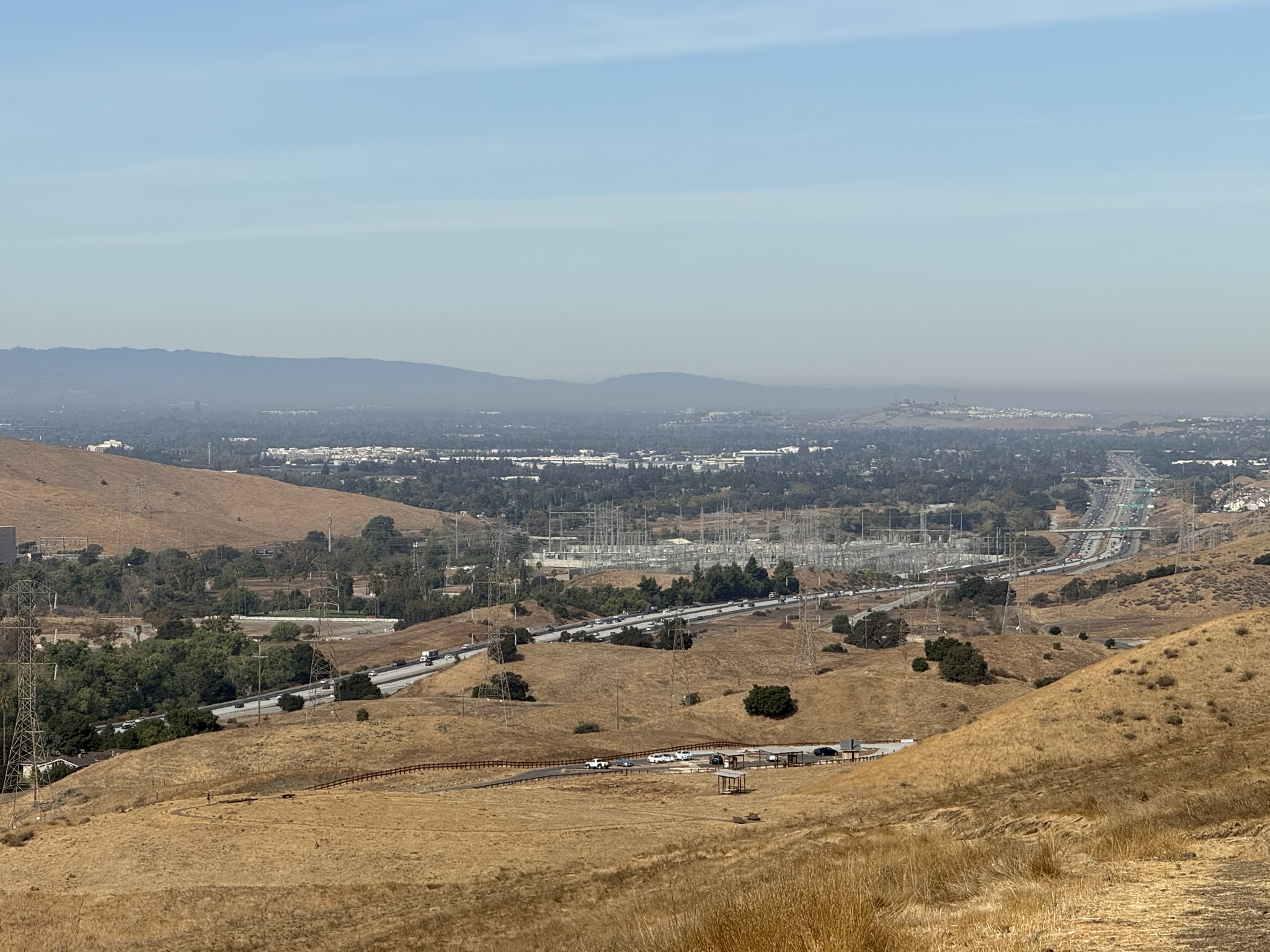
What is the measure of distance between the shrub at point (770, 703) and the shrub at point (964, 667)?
8740 mm

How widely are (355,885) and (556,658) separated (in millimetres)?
52054

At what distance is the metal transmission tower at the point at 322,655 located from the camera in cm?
7425

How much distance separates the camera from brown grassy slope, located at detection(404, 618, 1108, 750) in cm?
5797

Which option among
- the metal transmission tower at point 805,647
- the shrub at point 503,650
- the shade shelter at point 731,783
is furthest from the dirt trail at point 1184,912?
the metal transmission tower at point 805,647

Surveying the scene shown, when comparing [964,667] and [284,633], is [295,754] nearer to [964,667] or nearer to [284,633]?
[964,667]

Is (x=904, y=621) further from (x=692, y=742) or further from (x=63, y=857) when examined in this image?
(x=63, y=857)

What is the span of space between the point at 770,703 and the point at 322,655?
38.7 m

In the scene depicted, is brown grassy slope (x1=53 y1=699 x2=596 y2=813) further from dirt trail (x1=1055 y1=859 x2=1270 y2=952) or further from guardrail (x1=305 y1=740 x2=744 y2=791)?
dirt trail (x1=1055 y1=859 x2=1270 y2=952)

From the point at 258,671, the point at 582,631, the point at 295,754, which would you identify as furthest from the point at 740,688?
the point at 582,631

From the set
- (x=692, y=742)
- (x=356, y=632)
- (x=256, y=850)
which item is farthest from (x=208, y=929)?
(x=356, y=632)

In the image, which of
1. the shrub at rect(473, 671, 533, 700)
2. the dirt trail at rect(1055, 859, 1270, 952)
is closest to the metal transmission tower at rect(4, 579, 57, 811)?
the shrub at rect(473, 671, 533, 700)

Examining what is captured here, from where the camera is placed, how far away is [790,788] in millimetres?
40656

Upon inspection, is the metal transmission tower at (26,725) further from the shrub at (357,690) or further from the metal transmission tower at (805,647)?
the metal transmission tower at (805,647)

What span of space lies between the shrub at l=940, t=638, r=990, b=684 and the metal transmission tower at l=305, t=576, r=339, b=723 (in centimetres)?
2751
